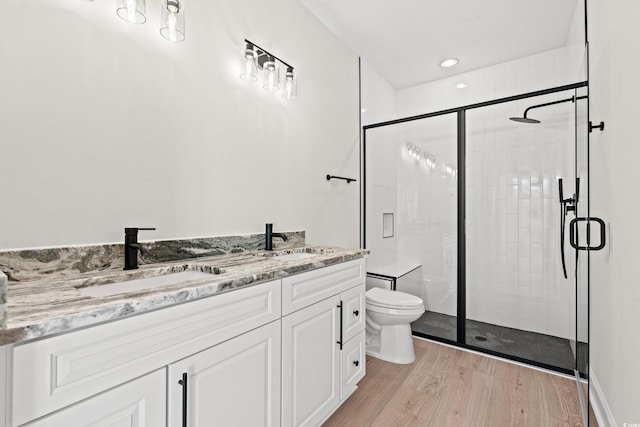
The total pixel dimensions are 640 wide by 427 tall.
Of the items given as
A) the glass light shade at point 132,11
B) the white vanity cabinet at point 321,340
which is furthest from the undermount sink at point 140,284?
the glass light shade at point 132,11

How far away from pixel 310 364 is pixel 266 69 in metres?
1.63

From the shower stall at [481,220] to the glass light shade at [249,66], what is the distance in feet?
4.75

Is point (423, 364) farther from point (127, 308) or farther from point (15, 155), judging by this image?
point (15, 155)

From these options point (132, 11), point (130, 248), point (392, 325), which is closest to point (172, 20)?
point (132, 11)

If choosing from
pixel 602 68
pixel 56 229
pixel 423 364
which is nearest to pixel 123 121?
pixel 56 229

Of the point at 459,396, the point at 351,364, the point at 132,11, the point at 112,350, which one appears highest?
the point at 132,11

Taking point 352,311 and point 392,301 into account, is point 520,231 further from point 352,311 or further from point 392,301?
point 352,311

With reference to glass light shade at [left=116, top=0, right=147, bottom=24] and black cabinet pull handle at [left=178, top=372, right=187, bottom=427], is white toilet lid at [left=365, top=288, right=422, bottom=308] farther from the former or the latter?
glass light shade at [left=116, top=0, right=147, bottom=24]

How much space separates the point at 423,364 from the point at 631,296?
1447mm

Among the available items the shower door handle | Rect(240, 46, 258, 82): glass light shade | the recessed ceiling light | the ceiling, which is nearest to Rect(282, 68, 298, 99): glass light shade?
Rect(240, 46, 258, 82): glass light shade

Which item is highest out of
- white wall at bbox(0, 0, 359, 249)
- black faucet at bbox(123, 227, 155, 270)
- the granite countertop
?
white wall at bbox(0, 0, 359, 249)

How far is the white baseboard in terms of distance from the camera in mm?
1459

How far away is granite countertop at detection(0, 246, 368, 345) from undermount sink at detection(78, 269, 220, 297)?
1 centimetres

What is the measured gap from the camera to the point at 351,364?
6.04 feet
